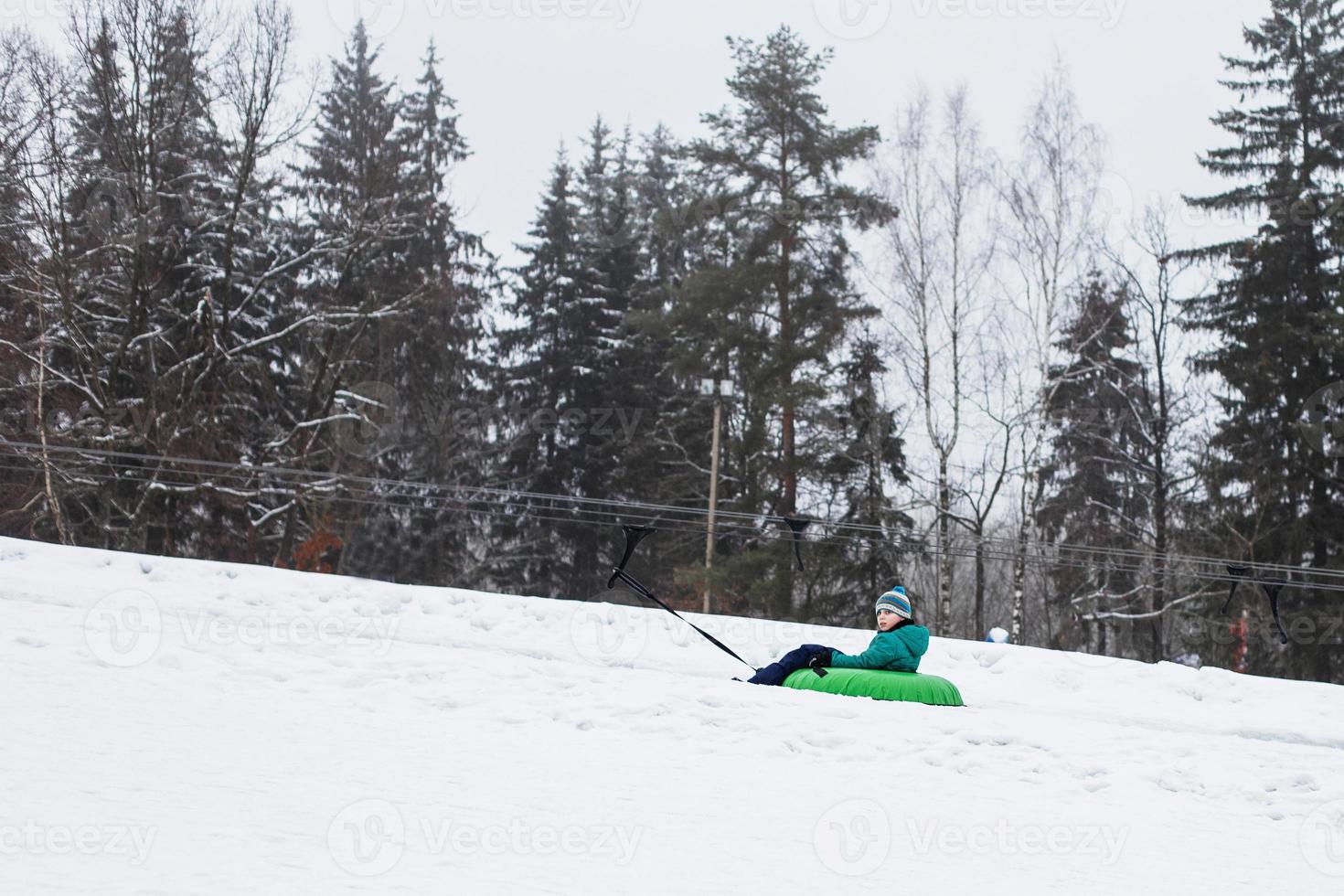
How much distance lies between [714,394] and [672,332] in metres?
2.92

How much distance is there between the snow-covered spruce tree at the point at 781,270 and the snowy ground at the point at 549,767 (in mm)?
14329

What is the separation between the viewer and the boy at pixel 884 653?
29.3 feet

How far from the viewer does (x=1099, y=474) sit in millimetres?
28703

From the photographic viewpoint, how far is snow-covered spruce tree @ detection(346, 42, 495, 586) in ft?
95.0

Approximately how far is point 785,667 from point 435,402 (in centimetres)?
2246

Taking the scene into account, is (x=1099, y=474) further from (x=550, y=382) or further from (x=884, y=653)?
(x=884, y=653)

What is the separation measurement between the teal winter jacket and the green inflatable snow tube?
93mm

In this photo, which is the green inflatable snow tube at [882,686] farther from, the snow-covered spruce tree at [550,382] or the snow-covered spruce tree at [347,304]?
the snow-covered spruce tree at [550,382]

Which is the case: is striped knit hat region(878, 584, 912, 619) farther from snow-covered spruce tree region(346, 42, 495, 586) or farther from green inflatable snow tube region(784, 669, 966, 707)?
snow-covered spruce tree region(346, 42, 495, 586)

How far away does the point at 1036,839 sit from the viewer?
230 inches

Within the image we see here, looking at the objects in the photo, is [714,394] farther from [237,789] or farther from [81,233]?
[237,789]

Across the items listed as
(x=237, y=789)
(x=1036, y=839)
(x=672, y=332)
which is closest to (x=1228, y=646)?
(x=672, y=332)

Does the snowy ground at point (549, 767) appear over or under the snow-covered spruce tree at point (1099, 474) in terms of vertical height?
under

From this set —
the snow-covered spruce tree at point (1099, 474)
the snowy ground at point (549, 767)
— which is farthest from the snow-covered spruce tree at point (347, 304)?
the snow-covered spruce tree at point (1099, 474)
